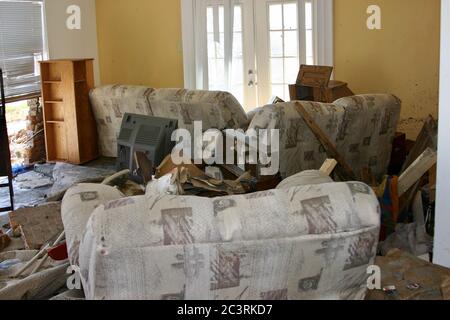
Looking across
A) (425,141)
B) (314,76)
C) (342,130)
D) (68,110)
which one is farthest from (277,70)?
(68,110)

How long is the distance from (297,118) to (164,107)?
2100 mm

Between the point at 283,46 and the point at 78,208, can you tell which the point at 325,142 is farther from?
the point at 78,208

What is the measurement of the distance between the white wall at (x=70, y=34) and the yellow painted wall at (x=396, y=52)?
123 inches

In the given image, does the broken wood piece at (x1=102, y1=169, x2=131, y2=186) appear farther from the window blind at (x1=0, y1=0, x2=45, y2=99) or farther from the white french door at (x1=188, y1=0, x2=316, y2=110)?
the white french door at (x1=188, y1=0, x2=316, y2=110)

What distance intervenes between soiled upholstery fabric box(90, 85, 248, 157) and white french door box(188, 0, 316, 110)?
0.90 m

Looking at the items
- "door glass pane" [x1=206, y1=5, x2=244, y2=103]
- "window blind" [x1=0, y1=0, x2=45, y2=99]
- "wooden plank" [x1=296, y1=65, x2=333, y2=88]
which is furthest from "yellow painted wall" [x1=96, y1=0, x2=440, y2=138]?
"window blind" [x1=0, y1=0, x2=45, y2=99]

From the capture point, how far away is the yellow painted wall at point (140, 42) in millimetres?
6941

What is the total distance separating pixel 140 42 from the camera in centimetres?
714

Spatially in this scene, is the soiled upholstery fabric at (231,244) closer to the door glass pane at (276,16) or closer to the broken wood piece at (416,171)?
the broken wood piece at (416,171)

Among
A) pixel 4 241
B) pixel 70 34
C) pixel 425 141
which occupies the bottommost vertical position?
pixel 4 241

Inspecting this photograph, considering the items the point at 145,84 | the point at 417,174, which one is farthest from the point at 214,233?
the point at 145,84

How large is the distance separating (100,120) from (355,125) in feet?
10.5

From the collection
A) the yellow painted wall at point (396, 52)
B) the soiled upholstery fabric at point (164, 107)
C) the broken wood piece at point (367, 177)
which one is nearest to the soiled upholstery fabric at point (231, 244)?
the broken wood piece at point (367, 177)
